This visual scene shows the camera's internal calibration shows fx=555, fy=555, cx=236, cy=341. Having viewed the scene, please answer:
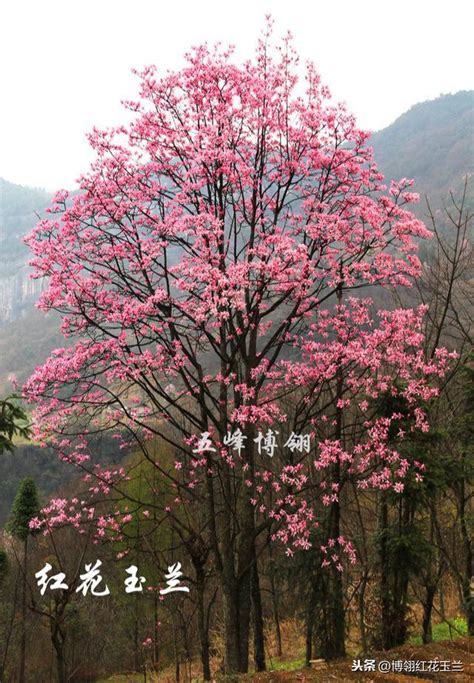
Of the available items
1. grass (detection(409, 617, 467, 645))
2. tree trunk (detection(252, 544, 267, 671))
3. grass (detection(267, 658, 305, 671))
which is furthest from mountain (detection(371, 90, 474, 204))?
tree trunk (detection(252, 544, 267, 671))

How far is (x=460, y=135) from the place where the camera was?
17188 centimetres

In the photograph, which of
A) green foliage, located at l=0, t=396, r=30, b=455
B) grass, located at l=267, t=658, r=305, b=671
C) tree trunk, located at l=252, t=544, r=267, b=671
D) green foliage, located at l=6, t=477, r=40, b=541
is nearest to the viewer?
tree trunk, located at l=252, t=544, r=267, b=671

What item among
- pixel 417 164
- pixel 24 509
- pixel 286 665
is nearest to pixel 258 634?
pixel 286 665

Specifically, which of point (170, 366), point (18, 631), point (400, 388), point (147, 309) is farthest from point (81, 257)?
point (18, 631)

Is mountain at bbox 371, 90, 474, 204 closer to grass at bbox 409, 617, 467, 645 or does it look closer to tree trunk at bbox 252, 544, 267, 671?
grass at bbox 409, 617, 467, 645

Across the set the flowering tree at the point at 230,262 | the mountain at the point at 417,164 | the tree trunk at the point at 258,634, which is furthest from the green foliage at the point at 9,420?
the mountain at the point at 417,164

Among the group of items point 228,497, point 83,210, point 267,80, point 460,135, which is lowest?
point 228,497

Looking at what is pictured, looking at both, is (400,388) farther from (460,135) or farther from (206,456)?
(460,135)

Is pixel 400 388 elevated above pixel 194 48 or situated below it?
below

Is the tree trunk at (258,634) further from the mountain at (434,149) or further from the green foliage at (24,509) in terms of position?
the mountain at (434,149)

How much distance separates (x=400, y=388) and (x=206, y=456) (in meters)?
3.29

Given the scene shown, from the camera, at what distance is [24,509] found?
21.2 m

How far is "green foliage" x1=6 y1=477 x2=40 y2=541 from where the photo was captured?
20672 millimetres

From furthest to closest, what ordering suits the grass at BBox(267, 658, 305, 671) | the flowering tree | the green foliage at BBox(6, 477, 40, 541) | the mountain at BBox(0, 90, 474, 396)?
the mountain at BBox(0, 90, 474, 396)
the green foliage at BBox(6, 477, 40, 541)
the grass at BBox(267, 658, 305, 671)
the flowering tree
